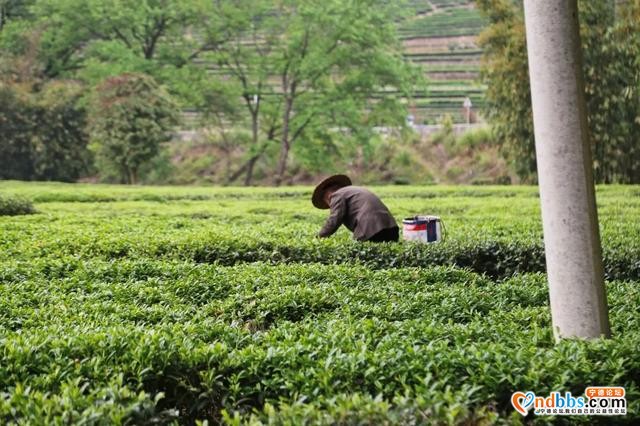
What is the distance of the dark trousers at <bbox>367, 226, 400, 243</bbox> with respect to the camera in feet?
23.0

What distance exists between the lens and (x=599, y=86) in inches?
733

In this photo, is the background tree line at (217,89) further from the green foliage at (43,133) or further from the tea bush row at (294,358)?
the tea bush row at (294,358)

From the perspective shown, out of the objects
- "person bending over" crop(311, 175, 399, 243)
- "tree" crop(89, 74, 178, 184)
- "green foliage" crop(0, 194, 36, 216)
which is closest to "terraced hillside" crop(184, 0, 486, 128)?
"tree" crop(89, 74, 178, 184)

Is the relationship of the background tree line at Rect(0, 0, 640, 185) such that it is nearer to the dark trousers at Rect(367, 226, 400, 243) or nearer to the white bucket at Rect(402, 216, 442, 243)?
the dark trousers at Rect(367, 226, 400, 243)

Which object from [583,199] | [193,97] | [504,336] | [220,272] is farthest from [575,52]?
[193,97]

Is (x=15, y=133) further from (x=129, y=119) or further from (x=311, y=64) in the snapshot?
(x=311, y=64)

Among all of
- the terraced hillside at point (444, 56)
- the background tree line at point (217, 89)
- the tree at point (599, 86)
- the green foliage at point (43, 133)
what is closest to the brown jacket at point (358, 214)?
the tree at point (599, 86)

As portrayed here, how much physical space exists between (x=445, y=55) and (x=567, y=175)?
41397 mm

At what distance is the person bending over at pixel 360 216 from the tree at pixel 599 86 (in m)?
11.6

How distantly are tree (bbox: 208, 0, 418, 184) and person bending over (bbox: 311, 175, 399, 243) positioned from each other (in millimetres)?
19595

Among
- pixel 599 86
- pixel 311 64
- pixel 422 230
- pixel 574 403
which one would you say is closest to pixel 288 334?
pixel 574 403

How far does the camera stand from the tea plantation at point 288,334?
8.37ft

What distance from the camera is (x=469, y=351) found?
2.88m

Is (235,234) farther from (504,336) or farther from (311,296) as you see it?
(504,336)
